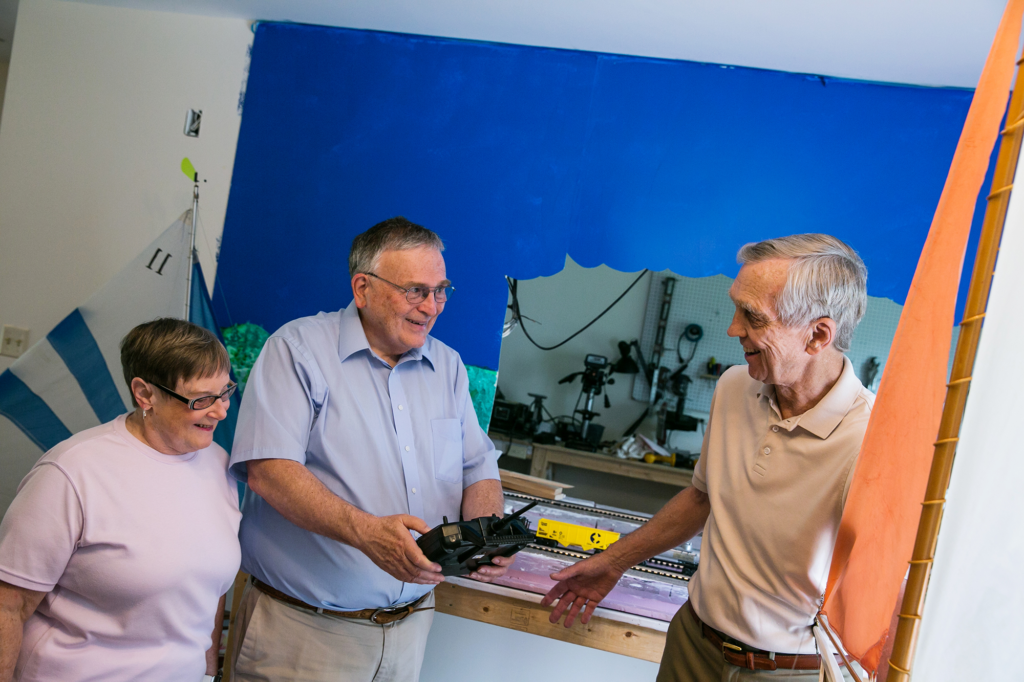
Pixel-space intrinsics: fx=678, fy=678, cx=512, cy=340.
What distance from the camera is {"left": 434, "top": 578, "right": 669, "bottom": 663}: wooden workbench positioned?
1974mm

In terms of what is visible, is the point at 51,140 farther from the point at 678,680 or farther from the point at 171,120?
the point at 678,680

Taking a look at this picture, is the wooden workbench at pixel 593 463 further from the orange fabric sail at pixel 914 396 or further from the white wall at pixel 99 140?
the orange fabric sail at pixel 914 396

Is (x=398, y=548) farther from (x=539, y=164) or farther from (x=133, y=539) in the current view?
(x=539, y=164)

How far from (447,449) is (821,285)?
39.3 inches

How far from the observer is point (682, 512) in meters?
1.67

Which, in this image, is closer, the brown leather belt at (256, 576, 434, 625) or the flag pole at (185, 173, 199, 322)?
the brown leather belt at (256, 576, 434, 625)

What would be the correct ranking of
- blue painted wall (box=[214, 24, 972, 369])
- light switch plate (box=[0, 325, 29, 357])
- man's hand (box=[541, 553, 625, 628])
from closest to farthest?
man's hand (box=[541, 553, 625, 628]) < blue painted wall (box=[214, 24, 972, 369]) < light switch plate (box=[0, 325, 29, 357])

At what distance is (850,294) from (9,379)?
111 inches

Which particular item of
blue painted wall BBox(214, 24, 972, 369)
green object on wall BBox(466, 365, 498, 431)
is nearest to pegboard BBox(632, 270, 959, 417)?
blue painted wall BBox(214, 24, 972, 369)

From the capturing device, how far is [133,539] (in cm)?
133

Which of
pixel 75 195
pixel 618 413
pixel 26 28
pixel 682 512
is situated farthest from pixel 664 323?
pixel 26 28

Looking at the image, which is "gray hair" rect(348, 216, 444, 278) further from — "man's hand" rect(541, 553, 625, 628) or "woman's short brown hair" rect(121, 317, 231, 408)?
"man's hand" rect(541, 553, 625, 628)

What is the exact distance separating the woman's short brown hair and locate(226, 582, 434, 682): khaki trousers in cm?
60

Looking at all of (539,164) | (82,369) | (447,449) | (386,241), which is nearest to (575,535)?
(447,449)
